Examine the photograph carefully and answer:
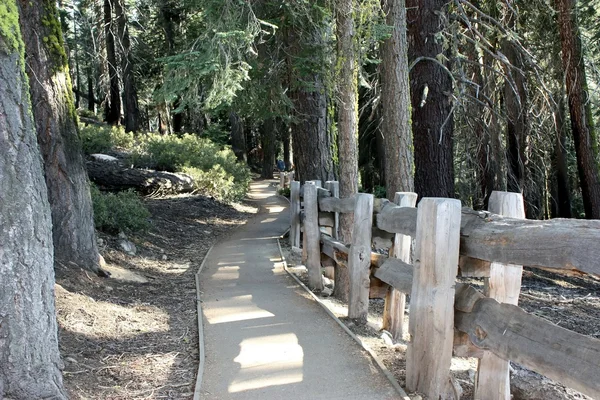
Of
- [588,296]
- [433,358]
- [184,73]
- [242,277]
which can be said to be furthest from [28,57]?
[588,296]

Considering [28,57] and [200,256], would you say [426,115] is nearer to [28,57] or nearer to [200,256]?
[200,256]

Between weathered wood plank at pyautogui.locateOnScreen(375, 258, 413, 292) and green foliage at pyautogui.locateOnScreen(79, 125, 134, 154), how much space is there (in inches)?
675

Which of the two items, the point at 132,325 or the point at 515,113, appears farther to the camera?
the point at 515,113

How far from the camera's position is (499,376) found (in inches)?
160

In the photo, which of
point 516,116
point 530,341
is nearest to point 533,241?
point 530,341

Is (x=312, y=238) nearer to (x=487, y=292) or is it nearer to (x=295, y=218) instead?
(x=295, y=218)

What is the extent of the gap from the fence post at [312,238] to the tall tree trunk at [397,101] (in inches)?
62.8

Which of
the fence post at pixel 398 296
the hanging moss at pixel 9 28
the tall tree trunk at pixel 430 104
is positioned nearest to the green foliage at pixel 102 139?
the tall tree trunk at pixel 430 104

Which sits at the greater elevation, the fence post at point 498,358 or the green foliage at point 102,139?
the green foliage at point 102,139

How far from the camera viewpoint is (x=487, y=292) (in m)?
4.17

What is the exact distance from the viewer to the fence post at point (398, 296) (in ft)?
20.1

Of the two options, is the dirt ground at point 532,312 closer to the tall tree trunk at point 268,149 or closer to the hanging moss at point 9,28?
the hanging moss at point 9,28

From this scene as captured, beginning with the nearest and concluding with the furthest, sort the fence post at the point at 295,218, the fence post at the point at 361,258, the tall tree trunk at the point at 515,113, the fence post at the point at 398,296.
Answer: the fence post at the point at 398,296 → the fence post at the point at 361,258 → the fence post at the point at 295,218 → the tall tree trunk at the point at 515,113

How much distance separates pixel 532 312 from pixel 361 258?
439cm
